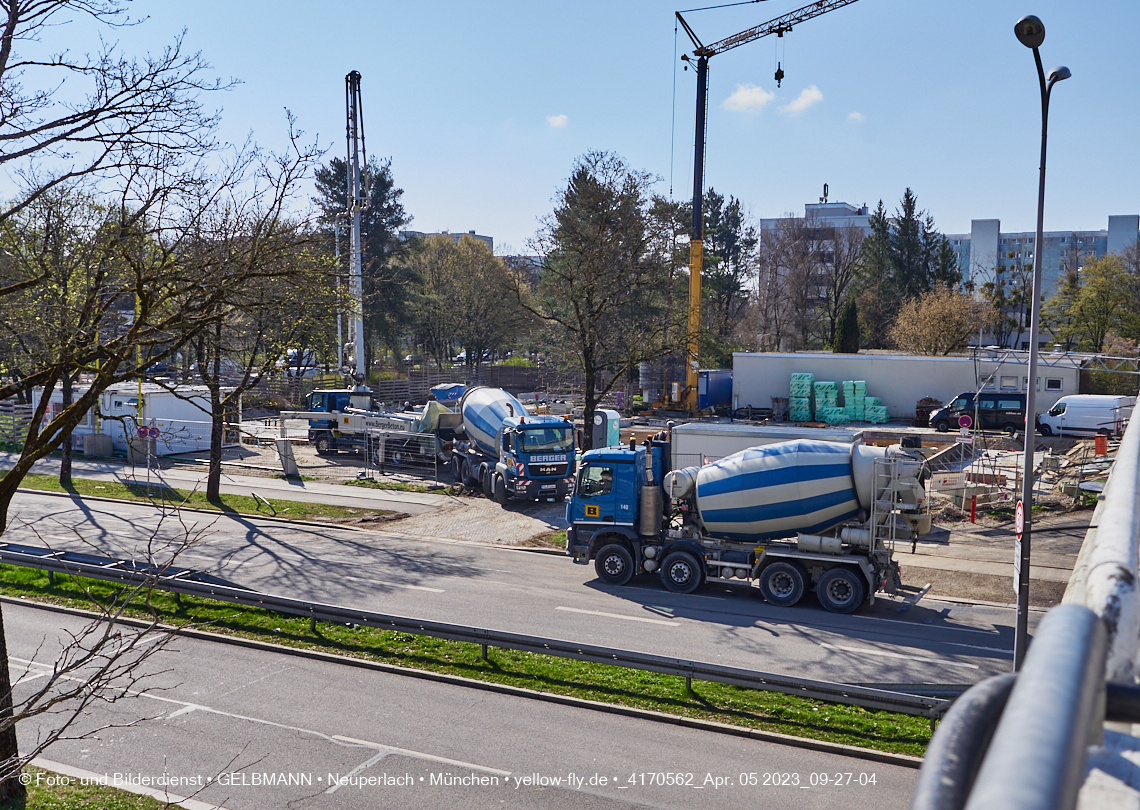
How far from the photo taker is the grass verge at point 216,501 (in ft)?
87.7

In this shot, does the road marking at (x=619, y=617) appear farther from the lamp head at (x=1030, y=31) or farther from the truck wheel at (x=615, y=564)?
the lamp head at (x=1030, y=31)

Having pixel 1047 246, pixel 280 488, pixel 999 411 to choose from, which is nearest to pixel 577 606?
pixel 280 488

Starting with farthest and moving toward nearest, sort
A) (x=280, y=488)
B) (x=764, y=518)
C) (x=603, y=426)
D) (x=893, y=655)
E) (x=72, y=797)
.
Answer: (x=280, y=488)
(x=603, y=426)
(x=764, y=518)
(x=893, y=655)
(x=72, y=797)

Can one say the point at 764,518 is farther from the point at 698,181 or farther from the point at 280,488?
the point at 698,181

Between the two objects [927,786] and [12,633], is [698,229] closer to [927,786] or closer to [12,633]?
[12,633]

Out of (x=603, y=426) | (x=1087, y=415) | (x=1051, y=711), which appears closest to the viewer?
(x=1051, y=711)

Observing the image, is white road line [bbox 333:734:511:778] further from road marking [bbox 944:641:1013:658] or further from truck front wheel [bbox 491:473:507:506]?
truck front wheel [bbox 491:473:507:506]

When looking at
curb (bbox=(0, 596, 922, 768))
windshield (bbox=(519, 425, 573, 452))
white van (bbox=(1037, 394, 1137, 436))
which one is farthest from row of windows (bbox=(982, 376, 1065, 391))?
curb (bbox=(0, 596, 922, 768))

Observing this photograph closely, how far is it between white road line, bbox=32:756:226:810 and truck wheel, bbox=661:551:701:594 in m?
11.1

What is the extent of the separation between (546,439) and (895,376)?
27.3 m

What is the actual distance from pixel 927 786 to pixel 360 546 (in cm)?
2299

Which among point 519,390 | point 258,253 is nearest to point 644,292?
point 519,390

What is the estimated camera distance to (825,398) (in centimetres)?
4700

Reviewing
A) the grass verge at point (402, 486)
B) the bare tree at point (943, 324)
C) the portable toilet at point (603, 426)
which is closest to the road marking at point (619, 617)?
the portable toilet at point (603, 426)
